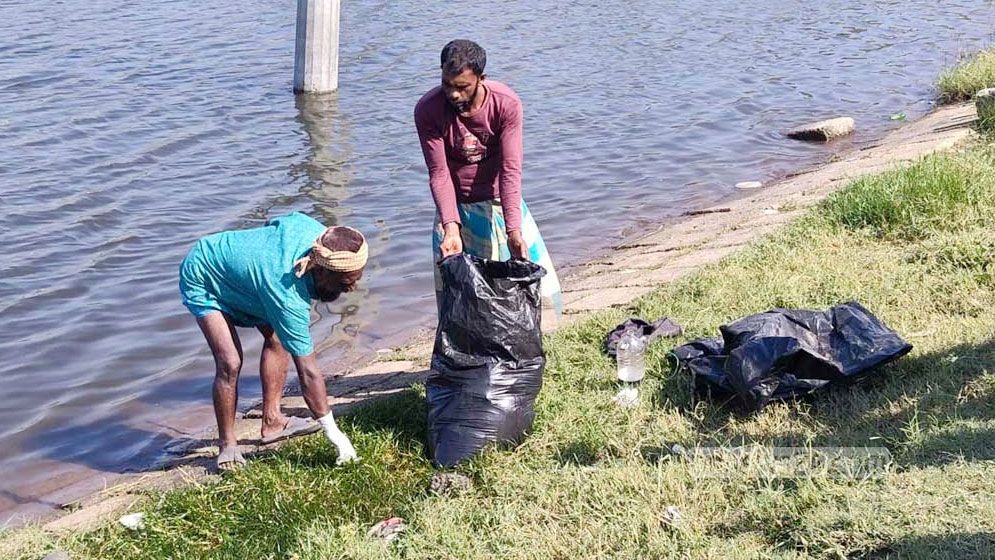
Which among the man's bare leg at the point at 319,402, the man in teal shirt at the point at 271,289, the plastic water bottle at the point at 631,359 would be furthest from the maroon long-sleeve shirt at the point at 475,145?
the man's bare leg at the point at 319,402

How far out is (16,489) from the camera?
19.1 ft

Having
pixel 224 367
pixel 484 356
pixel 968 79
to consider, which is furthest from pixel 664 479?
pixel 968 79

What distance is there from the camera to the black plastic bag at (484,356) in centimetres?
484

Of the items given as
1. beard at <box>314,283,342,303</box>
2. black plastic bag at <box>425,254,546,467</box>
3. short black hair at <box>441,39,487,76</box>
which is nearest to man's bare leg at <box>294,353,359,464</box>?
beard at <box>314,283,342,303</box>

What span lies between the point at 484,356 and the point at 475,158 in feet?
3.15

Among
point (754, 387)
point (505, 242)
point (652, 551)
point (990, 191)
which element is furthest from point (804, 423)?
point (990, 191)

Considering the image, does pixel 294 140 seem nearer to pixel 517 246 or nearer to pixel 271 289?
pixel 517 246

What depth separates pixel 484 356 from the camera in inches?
196

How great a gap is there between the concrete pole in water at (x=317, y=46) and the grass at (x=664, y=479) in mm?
7788

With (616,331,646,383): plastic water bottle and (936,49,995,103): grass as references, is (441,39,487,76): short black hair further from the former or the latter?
(936,49,995,103): grass

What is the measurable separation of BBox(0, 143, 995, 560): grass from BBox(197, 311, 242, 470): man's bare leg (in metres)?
0.41

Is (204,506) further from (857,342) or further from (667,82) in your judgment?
(667,82)

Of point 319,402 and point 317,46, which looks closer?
point 319,402

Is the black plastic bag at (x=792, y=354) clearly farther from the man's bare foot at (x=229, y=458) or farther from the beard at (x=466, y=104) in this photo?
the man's bare foot at (x=229, y=458)
